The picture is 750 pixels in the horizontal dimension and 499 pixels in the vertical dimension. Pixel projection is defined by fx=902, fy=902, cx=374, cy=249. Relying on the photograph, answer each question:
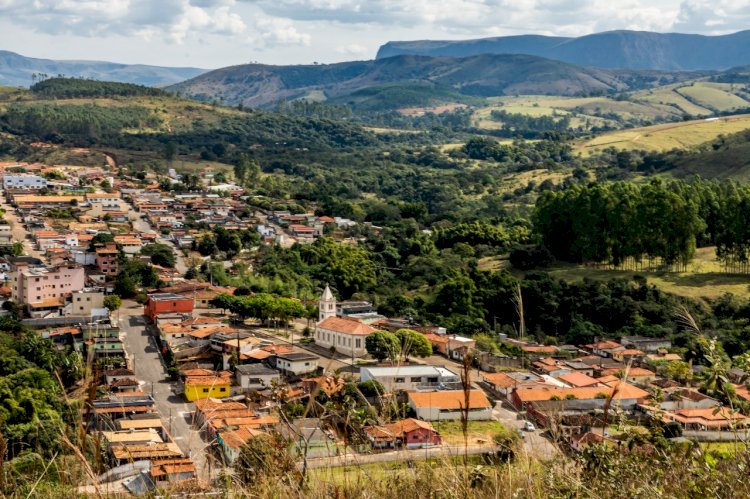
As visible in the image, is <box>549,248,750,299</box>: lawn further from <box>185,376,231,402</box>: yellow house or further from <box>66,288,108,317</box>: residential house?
<box>66,288,108,317</box>: residential house

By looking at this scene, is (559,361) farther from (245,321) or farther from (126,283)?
(126,283)

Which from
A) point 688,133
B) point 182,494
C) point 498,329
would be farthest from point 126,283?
point 688,133

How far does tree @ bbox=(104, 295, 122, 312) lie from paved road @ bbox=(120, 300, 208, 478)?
0.38 m

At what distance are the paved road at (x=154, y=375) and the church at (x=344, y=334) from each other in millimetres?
4354

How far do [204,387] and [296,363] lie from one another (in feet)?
9.07

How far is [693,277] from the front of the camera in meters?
29.1

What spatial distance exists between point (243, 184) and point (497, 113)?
66878 millimetres

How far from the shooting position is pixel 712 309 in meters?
26.8

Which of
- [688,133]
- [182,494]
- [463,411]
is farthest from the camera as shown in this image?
[688,133]

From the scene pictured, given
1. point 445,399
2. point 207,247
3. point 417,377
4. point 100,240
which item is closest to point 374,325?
point 417,377

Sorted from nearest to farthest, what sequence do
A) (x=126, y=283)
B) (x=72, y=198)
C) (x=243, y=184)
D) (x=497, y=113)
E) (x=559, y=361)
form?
(x=559, y=361)
(x=126, y=283)
(x=72, y=198)
(x=243, y=184)
(x=497, y=113)

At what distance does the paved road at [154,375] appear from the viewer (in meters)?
17.2

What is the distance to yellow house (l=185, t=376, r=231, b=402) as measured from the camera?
19.3 metres

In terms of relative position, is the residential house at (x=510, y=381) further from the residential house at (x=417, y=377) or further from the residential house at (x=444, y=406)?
the residential house at (x=444, y=406)
